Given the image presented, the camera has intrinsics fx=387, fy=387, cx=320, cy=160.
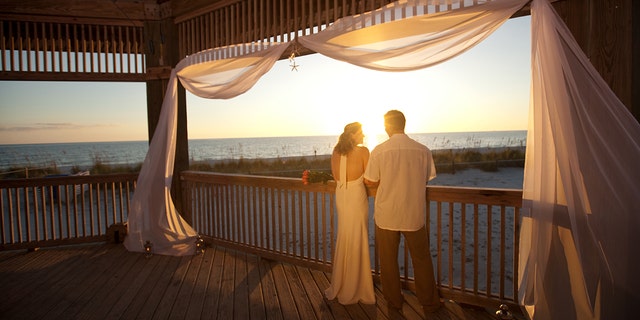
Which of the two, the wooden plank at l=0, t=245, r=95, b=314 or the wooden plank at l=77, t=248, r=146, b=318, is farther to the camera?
the wooden plank at l=0, t=245, r=95, b=314

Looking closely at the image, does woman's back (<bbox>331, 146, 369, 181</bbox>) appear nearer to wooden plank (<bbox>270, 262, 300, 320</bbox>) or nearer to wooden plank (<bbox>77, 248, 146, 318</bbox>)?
wooden plank (<bbox>270, 262, 300, 320</bbox>)

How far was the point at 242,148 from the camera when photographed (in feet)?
142

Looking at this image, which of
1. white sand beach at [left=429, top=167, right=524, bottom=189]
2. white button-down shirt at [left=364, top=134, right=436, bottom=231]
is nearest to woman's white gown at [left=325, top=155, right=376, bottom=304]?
white button-down shirt at [left=364, top=134, right=436, bottom=231]

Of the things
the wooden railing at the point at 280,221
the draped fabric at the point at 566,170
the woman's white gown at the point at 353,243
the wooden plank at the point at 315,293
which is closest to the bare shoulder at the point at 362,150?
the woman's white gown at the point at 353,243

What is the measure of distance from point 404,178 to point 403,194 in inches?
4.6

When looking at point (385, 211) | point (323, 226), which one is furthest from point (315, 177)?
point (385, 211)

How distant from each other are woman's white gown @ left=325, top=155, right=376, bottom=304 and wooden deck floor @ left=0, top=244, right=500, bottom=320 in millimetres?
99

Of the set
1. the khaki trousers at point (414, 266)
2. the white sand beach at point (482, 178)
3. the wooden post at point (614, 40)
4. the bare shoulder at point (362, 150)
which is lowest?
the white sand beach at point (482, 178)

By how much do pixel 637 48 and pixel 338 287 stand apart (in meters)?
2.64

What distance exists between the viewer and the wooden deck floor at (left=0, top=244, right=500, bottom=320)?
3.02 meters

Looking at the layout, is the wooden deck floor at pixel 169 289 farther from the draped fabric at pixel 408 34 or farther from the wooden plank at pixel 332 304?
the draped fabric at pixel 408 34

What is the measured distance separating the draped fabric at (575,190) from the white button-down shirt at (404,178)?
0.68 m

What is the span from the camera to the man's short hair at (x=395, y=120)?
9.20 ft

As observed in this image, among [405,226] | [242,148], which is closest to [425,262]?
[405,226]
